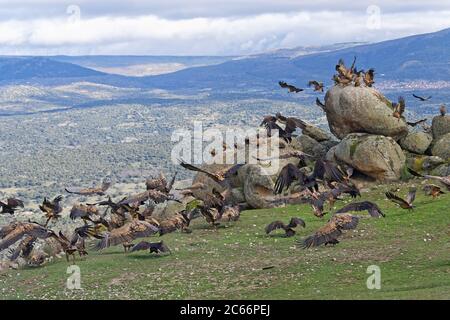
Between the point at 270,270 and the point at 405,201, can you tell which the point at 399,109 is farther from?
the point at 270,270

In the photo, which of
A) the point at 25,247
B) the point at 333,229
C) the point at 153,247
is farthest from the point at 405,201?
the point at 25,247

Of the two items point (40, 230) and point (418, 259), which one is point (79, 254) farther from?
point (418, 259)

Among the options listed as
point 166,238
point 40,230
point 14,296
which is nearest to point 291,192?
point 166,238

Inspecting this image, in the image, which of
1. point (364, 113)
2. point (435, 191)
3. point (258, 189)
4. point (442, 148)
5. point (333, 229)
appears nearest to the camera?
point (333, 229)

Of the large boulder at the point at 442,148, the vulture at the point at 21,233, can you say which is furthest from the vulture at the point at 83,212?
the large boulder at the point at 442,148

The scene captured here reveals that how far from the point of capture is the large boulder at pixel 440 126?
145ft

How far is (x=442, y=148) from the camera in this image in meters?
42.3

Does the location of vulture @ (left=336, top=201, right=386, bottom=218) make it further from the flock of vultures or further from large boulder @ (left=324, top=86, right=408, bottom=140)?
large boulder @ (left=324, top=86, right=408, bottom=140)

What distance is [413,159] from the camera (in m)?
42.5

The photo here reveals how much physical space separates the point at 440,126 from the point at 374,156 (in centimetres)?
575

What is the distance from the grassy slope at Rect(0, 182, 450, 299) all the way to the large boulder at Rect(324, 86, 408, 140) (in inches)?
463

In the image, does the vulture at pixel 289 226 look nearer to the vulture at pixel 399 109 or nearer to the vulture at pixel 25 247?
the vulture at pixel 25 247

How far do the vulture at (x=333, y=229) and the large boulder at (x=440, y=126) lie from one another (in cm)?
1994
